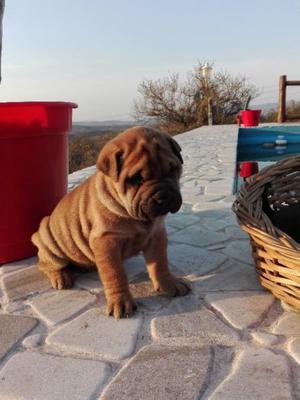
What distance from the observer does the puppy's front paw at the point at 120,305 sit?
1967 millimetres

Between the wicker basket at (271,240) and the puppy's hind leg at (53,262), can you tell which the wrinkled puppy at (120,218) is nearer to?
the puppy's hind leg at (53,262)

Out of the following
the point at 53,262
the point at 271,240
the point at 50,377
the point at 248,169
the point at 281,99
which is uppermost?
the point at 281,99

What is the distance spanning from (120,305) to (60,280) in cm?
45

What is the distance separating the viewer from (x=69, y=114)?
270 cm

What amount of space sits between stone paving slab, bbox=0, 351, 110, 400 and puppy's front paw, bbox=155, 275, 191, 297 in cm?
59

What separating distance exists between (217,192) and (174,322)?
8.78 ft

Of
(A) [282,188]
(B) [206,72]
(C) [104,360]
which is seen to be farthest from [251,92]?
(C) [104,360]

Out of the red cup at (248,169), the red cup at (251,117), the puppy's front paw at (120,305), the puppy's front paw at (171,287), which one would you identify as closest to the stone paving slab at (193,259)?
the puppy's front paw at (171,287)

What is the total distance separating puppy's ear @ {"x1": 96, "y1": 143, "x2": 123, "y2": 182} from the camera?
1761mm

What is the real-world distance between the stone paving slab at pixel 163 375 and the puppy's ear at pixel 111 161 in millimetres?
682

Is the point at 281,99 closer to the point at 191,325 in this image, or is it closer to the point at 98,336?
the point at 191,325

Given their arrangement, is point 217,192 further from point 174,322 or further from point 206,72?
point 206,72

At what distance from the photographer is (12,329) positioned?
1918mm

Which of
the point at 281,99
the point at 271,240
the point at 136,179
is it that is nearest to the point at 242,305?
the point at 271,240
